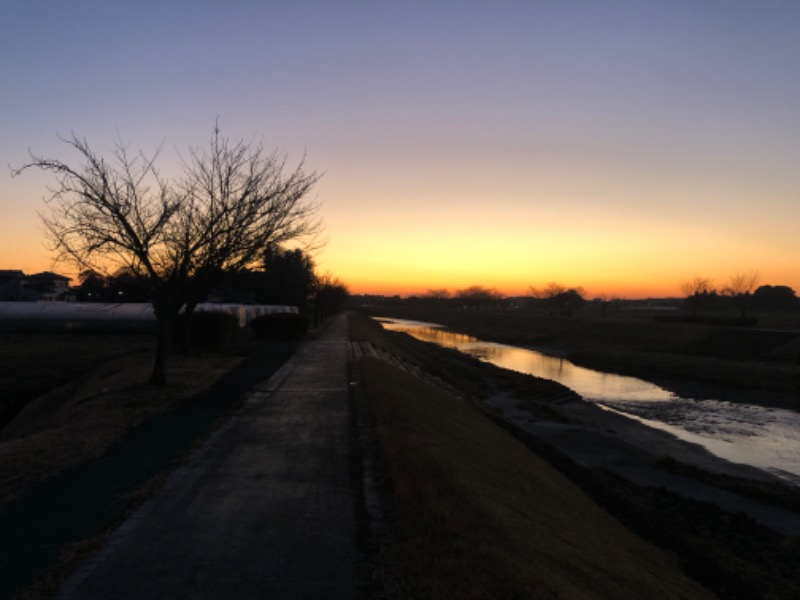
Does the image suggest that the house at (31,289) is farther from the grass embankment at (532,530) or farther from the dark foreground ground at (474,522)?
the grass embankment at (532,530)

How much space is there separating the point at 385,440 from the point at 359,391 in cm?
604

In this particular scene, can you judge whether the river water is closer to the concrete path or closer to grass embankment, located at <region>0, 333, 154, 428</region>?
the concrete path

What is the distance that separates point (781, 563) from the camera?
30.2 ft

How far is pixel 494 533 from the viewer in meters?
6.45

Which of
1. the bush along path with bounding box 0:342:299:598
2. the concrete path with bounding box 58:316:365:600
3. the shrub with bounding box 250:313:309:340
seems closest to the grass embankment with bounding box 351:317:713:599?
the concrete path with bounding box 58:316:365:600

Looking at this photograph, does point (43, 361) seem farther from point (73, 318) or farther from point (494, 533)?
point (494, 533)

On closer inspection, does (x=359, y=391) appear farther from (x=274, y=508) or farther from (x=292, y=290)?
(x=292, y=290)

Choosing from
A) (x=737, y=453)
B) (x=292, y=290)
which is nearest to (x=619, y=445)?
(x=737, y=453)

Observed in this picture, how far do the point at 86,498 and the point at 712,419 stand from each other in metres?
23.6

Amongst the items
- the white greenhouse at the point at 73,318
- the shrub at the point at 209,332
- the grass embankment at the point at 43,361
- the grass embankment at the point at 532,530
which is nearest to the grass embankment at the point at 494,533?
the grass embankment at the point at 532,530

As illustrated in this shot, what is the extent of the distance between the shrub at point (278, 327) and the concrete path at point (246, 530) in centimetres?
2680

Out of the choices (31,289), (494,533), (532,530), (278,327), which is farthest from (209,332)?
(31,289)

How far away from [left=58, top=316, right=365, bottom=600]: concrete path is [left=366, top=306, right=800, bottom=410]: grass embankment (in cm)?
2611

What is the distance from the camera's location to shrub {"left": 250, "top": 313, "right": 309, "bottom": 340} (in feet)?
122
